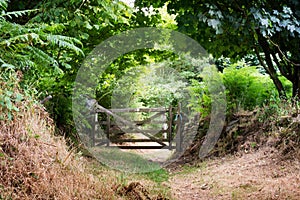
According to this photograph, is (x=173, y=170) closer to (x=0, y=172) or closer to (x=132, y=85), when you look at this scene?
(x=0, y=172)

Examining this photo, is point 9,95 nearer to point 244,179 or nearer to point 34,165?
point 34,165

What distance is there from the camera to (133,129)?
443 inches

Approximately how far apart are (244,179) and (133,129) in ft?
22.3

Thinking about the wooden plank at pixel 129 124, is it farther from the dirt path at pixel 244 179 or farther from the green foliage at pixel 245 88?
the dirt path at pixel 244 179

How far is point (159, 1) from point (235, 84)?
2.54 metres

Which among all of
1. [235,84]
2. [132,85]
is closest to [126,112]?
[132,85]

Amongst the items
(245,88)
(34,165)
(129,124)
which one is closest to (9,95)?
(34,165)

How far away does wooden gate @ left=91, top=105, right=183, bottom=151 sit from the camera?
10141mm

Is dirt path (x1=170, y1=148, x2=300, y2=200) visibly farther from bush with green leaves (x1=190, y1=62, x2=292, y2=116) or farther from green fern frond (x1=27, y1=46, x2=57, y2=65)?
green fern frond (x1=27, y1=46, x2=57, y2=65)

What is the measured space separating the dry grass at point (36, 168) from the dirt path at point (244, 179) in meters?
1.39

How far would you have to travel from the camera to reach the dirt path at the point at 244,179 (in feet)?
13.2

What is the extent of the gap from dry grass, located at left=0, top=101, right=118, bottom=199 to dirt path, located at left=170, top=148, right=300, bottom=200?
1393 millimetres

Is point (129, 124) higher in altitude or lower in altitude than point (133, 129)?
higher

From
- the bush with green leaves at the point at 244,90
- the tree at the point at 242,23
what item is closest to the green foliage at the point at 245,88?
the bush with green leaves at the point at 244,90
